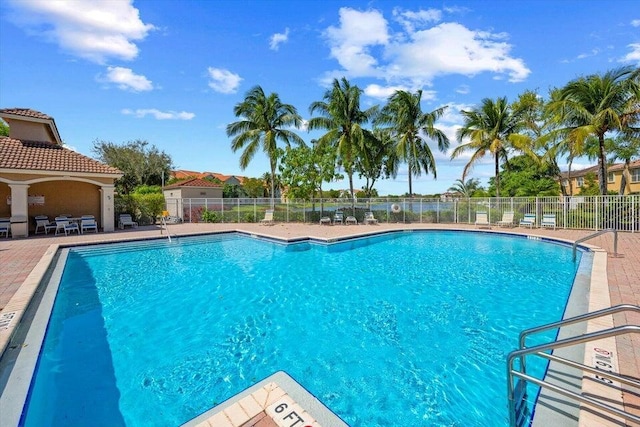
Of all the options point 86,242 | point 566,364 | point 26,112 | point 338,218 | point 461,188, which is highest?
point 26,112

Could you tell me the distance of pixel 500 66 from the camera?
558 inches

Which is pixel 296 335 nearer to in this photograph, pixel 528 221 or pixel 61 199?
pixel 528 221

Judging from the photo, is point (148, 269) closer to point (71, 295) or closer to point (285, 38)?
point (71, 295)

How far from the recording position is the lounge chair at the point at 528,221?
16.4 m

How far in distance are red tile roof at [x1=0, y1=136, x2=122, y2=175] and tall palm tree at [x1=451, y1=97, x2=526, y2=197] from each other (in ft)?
A: 72.5

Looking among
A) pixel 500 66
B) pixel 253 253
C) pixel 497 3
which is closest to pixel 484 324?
pixel 253 253

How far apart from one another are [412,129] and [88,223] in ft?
68.3

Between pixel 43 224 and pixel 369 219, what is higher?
pixel 43 224

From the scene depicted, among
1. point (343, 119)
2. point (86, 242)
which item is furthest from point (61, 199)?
point (343, 119)

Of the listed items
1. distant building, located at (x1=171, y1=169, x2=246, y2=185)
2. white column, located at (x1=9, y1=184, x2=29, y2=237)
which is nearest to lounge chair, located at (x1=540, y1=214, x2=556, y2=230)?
white column, located at (x1=9, y1=184, x2=29, y2=237)

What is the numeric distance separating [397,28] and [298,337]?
13.5 meters

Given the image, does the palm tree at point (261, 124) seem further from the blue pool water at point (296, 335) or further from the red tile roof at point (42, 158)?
the blue pool water at point (296, 335)

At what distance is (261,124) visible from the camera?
2202cm

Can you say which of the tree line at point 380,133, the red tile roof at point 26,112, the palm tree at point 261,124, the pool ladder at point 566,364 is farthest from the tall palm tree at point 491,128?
the red tile roof at point 26,112
